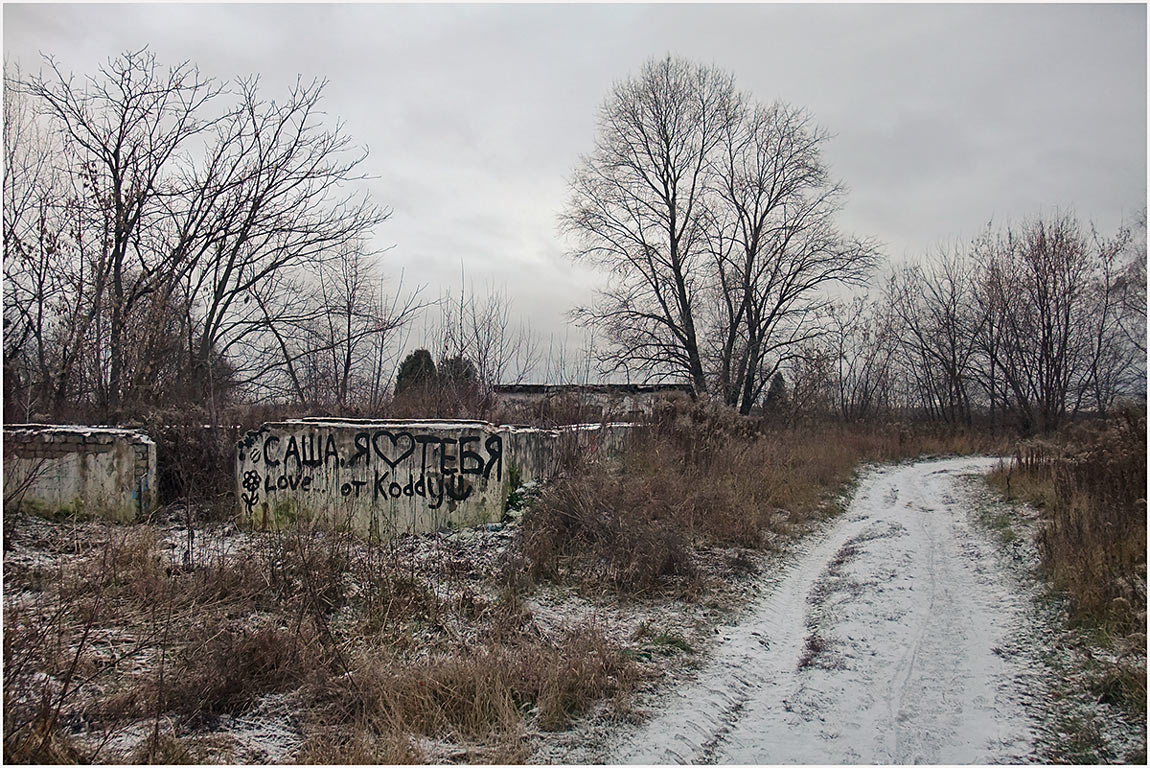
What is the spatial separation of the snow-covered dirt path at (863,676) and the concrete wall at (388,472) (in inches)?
122

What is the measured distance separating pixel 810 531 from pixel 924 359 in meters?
28.2

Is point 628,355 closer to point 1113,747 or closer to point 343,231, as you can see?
point 343,231

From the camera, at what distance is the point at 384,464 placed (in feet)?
26.7

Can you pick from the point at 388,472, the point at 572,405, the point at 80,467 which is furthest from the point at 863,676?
the point at 80,467

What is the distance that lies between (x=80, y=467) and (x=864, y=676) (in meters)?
8.92

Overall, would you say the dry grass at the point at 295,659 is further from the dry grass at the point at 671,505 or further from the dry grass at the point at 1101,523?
the dry grass at the point at 1101,523

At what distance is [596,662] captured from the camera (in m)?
4.49

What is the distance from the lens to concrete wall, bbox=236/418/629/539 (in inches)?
314

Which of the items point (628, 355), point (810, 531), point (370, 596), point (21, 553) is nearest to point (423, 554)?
point (370, 596)

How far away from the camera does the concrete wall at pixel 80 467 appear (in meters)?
8.99

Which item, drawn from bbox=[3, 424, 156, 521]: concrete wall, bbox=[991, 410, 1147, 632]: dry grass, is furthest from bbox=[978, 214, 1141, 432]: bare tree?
bbox=[3, 424, 156, 521]: concrete wall

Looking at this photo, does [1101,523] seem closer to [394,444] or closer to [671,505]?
[671,505]

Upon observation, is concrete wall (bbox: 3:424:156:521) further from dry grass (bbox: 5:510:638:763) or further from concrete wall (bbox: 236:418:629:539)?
dry grass (bbox: 5:510:638:763)

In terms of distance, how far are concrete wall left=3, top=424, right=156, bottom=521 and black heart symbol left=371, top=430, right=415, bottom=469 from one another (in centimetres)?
331
